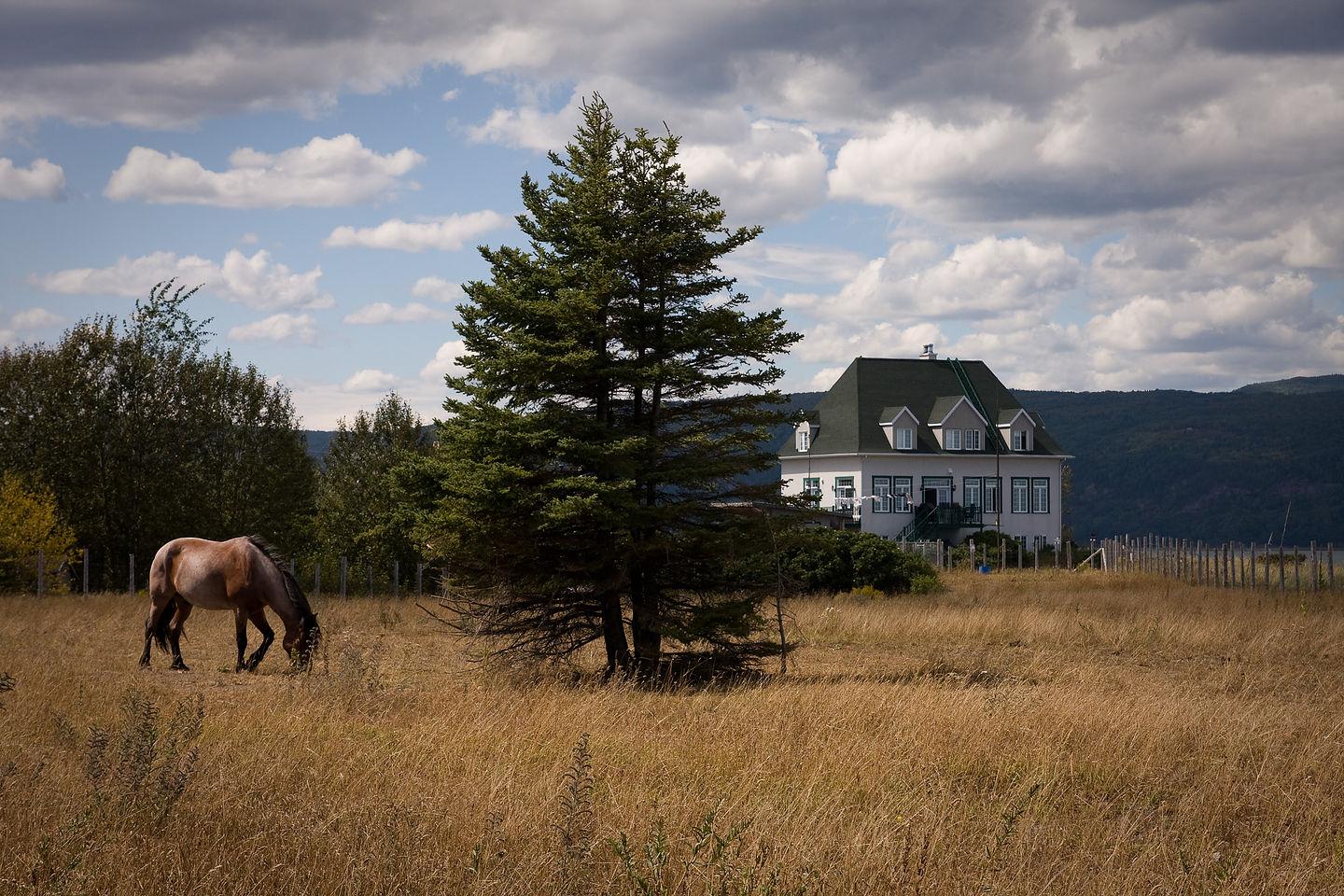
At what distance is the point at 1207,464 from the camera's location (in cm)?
15400

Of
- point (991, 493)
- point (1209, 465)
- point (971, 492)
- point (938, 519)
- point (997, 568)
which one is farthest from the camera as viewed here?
point (1209, 465)

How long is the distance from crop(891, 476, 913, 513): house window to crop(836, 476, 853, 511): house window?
88.1 inches

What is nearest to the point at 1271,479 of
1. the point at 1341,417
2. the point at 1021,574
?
the point at 1341,417

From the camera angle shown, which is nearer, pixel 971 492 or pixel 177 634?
pixel 177 634

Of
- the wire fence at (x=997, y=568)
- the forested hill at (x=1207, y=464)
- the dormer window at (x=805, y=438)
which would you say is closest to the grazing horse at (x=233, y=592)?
the wire fence at (x=997, y=568)

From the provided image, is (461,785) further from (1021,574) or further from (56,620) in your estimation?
(1021,574)

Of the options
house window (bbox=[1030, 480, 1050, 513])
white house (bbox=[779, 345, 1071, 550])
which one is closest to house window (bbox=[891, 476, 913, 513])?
white house (bbox=[779, 345, 1071, 550])

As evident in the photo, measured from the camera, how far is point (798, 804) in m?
6.87

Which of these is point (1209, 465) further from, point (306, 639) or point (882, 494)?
point (306, 639)

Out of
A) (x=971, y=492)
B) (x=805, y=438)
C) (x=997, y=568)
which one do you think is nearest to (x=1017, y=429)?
(x=971, y=492)

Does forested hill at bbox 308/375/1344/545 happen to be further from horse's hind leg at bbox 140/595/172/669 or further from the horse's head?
the horse's head

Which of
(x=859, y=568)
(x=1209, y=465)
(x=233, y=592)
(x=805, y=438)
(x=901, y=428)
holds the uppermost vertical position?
(x=901, y=428)

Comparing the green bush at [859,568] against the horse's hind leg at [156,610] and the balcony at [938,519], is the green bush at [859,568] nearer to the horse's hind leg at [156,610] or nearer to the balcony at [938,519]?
the horse's hind leg at [156,610]

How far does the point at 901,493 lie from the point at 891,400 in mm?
5402
